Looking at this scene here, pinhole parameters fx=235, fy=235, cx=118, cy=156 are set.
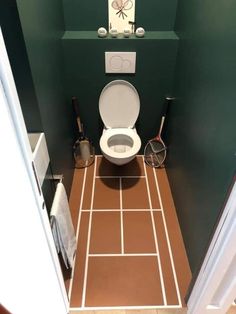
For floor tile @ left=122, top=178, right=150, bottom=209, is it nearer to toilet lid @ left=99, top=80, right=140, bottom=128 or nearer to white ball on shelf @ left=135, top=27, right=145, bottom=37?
toilet lid @ left=99, top=80, right=140, bottom=128

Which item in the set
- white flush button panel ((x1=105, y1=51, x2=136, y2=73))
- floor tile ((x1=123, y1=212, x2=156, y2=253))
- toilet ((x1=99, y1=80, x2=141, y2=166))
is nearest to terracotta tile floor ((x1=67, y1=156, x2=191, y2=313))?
floor tile ((x1=123, y1=212, x2=156, y2=253))

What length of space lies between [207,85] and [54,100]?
101 centimetres

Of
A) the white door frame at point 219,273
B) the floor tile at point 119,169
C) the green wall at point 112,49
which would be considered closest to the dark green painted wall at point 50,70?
the green wall at point 112,49

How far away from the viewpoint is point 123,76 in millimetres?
2135

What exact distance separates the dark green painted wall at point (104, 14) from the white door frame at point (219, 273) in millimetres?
1664

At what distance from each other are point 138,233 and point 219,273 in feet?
2.65

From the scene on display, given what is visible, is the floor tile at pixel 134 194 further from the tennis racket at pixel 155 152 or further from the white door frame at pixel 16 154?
the white door frame at pixel 16 154

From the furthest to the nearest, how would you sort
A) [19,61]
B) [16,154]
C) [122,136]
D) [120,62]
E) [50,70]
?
1. [122,136]
2. [120,62]
3. [50,70]
4. [19,61]
5. [16,154]

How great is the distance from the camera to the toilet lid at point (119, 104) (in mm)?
2152

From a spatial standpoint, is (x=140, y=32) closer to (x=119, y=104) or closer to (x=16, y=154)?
(x=119, y=104)

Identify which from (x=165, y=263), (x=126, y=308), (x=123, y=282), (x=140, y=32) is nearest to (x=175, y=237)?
(x=165, y=263)

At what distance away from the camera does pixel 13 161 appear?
2.42 ft

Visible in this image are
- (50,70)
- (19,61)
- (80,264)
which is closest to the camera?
(19,61)

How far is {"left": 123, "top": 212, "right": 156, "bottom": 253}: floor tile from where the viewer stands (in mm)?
1781
